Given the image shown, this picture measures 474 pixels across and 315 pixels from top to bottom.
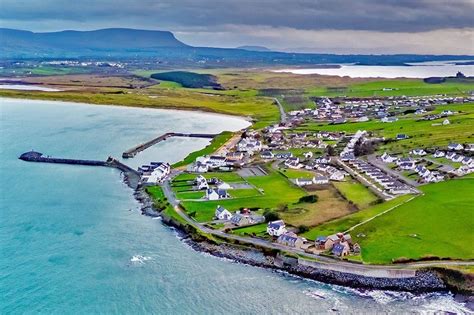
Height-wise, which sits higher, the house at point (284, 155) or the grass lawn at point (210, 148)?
the house at point (284, 155)

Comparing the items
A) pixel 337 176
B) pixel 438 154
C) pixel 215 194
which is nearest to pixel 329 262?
pixel 215 194

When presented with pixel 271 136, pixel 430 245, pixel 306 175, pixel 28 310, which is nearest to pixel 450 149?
pixel 306 175

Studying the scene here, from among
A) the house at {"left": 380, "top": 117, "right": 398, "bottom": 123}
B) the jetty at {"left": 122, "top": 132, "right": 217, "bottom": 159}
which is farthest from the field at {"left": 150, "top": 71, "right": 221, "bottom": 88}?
the jetty at {"left": 122, "top": 132, "right": 217, "bottom": 159}

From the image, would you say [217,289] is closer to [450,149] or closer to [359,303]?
[359,303]

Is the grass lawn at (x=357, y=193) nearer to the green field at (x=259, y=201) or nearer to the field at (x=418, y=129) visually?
the green field at (x=259, y=201)

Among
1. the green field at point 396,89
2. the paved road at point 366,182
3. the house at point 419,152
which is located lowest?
the paved road at point 366,182

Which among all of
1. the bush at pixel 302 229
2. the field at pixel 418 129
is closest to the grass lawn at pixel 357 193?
the bush at pixel 302 229

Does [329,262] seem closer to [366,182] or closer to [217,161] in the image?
[366,182]

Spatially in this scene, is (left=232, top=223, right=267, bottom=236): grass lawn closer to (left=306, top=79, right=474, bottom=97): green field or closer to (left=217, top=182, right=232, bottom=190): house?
(left=217, top=182, right=232, bottom=190): house
